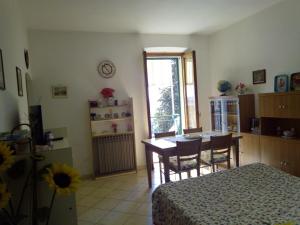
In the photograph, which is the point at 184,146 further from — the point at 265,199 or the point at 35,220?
the point at 35,220

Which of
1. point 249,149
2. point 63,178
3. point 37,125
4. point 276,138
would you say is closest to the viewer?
point 63,178

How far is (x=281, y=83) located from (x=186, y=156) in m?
1.85

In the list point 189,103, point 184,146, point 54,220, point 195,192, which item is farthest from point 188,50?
point 54,220

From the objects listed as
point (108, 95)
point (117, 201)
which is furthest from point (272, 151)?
point (108, 95)

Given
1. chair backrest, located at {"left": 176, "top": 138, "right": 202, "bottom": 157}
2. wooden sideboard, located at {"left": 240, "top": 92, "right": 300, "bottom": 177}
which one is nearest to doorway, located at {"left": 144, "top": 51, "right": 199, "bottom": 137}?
wooden sideboard, located at {"left": 240, "top": 92, "right": 300, "bottom": 177}

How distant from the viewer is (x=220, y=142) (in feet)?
11.7

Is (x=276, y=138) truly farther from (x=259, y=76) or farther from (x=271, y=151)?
(x=259, y=76)

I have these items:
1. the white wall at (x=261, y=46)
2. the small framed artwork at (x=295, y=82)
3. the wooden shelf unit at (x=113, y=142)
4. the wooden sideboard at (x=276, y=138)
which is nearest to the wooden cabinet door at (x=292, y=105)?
the wooden sideboard at (x=276, y=138)

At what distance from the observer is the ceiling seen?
3.30m

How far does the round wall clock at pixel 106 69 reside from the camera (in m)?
4.60

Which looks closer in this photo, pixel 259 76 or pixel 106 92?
pixel 259 76

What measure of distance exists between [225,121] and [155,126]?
1.51 meters

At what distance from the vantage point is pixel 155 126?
538 centimetres

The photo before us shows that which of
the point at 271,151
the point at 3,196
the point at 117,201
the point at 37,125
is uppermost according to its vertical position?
the point at 37,125
